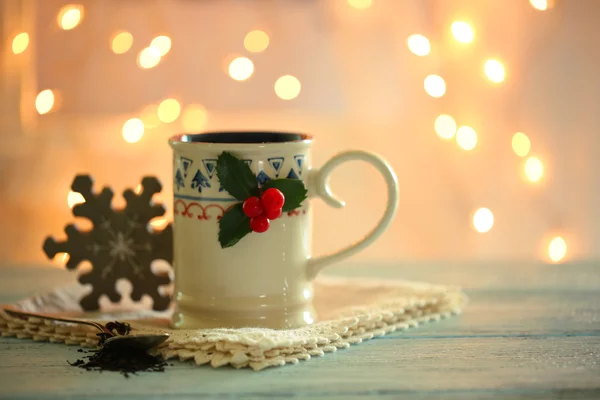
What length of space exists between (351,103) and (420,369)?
1119 millimetres

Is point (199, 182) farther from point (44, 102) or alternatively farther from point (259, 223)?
point (44, 102)

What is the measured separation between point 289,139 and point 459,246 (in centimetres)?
107

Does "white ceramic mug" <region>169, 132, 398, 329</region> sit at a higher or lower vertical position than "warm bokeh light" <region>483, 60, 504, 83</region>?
lower

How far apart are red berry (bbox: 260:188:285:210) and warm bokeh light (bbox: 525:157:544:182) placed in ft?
3.19

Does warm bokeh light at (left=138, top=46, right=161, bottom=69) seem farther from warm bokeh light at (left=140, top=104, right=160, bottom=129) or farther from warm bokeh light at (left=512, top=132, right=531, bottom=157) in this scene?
warm bokeh light at (left=512, top=132, right=531, bottom=157)

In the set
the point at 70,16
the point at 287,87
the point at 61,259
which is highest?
the point at 70,16

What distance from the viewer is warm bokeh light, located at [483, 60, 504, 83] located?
4.71 ft

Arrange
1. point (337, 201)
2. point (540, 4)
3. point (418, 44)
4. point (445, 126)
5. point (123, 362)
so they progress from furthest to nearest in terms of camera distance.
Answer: point (445, 126) < point (418, 44) < point (540, 4) < point (337, 201) < point (123, 362)

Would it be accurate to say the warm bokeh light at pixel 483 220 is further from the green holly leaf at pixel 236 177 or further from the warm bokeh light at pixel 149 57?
the green holly leaf at pixel 236 177

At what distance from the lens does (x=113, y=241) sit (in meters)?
0.80

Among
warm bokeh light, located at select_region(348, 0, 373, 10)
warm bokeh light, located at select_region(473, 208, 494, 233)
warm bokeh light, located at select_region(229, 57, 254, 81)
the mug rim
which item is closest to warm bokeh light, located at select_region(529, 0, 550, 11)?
warm bokeh light, located at select_region(348, 0, 373, 10)

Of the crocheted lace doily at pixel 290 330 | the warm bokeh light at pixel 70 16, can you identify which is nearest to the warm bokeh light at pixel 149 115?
the warm bokeh light at pixel 70 16

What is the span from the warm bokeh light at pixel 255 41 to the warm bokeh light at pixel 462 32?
0.40 m

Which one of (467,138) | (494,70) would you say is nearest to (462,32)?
(494,70)
